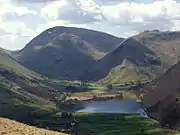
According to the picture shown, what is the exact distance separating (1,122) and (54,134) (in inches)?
353

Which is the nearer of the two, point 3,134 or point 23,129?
point 3,134

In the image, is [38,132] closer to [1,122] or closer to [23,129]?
[23,129]

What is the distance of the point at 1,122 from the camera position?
70125 mm

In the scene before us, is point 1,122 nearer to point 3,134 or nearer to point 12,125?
point 12,125

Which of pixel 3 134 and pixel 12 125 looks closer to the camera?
pixel 3 134

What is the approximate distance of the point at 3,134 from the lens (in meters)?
63.7

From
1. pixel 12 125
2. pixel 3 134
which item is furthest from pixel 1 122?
pixel 3 134

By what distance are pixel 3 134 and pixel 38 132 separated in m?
6.39

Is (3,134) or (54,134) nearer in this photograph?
(3,134)

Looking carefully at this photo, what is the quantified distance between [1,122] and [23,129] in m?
4.67

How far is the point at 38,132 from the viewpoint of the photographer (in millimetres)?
68000

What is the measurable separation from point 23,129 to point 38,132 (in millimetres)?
2424

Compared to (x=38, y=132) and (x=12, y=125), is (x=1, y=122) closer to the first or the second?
(x=12, y=125)

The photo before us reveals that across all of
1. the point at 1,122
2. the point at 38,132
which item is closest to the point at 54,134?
the point at 38,132
